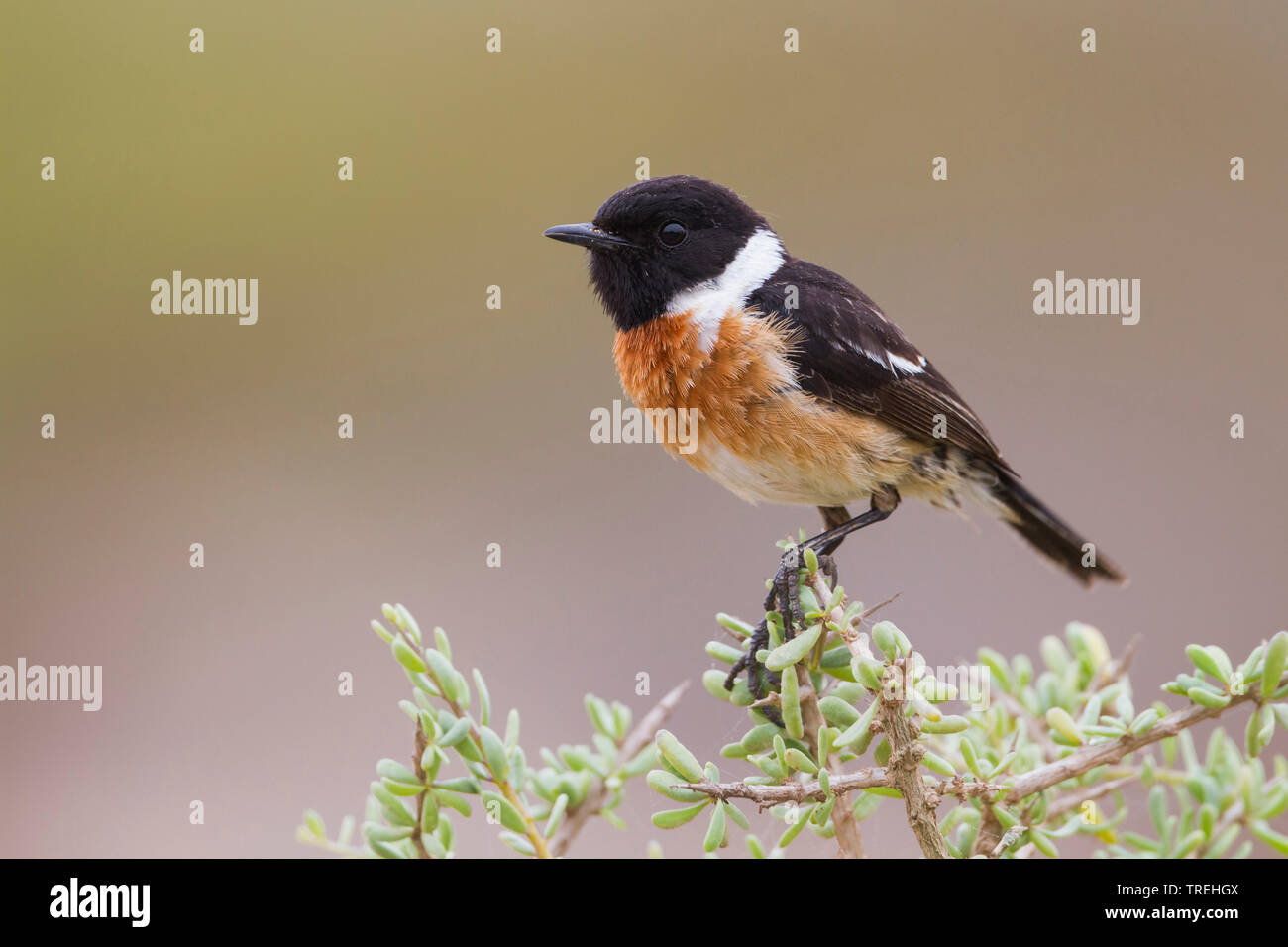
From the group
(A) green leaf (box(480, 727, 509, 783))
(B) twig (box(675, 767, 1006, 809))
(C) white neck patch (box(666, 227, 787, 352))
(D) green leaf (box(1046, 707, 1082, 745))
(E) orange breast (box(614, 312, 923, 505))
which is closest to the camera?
(B) twig (box(675, 767, 1006, 809))

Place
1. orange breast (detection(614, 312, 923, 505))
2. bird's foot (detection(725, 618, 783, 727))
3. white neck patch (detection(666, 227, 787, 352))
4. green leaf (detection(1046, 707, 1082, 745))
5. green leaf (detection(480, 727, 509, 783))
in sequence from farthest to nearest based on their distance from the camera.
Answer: white neck patch (detection(666, 227, 787, 352))
orange breast (detection(614, 312, 923, 505))
bird's foot (detection(725, 618, 783, 727))
green leaf (detection(1046, 707, 1082, 745))
green leaf (detection(480, 727, 509, 783))

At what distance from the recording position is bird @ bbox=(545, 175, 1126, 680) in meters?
3.06

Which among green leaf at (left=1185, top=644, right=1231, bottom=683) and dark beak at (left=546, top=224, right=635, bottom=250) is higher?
dark beak at (left=546, top=224, right=635, bottom=250)

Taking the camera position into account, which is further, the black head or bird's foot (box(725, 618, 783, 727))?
the black head

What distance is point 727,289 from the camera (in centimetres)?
329

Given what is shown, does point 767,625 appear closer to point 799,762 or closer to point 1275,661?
point 799,762

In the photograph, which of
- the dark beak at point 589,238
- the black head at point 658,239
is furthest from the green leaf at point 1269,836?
the dark beak at point 589,238

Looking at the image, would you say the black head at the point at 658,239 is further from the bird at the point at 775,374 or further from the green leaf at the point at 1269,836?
the green leaf at the point at 1269,836

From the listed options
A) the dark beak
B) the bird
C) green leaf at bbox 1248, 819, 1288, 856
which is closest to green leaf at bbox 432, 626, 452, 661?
green leaf at bbox 1248, 819, 1288, 856

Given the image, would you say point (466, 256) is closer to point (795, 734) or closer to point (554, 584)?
point (554, 584)

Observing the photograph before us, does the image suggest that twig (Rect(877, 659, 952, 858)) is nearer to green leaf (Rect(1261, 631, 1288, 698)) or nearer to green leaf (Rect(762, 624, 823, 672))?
green leaf (Rect(762, 624, 823, 672))

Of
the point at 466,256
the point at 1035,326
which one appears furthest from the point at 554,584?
the point at 1035,326

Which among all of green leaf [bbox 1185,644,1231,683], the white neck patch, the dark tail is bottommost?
green leaf [bbox 1185,644,1231,683]

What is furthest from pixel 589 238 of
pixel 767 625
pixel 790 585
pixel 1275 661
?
pixel 1275 661
